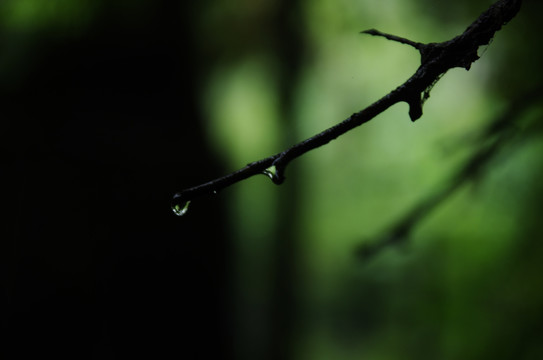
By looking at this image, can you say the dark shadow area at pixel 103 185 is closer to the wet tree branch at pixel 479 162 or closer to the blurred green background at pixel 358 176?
the blurred green background at pixel 358 176

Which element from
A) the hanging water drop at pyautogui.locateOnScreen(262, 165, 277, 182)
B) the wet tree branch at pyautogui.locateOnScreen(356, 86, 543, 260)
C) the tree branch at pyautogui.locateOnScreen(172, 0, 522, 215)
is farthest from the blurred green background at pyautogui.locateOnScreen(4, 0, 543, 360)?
the hanging water drop at pyautogui.locateOnScreen(262, 165, 277, 182)

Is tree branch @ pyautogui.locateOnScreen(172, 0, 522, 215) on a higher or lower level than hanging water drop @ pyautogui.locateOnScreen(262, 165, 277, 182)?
higher

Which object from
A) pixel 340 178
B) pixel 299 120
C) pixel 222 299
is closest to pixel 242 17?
pixel 299 120

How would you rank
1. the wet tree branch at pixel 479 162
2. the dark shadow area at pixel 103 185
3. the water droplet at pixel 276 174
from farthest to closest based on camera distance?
the dark shadow area at pixel 103 185, the wet tree branch at pixel 479 162, the water droplet at pixel 276 174

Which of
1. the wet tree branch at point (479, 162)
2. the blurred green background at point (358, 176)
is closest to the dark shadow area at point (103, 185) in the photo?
the blurred green background at point (358, 176)

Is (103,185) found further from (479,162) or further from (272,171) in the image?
(479,162)

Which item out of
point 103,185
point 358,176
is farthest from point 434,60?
point 103,185

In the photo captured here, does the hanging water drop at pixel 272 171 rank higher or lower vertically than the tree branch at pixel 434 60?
lower

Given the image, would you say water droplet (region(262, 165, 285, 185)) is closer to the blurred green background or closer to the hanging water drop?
the hanging water drop

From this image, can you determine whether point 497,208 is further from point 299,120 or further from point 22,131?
point 22,131
